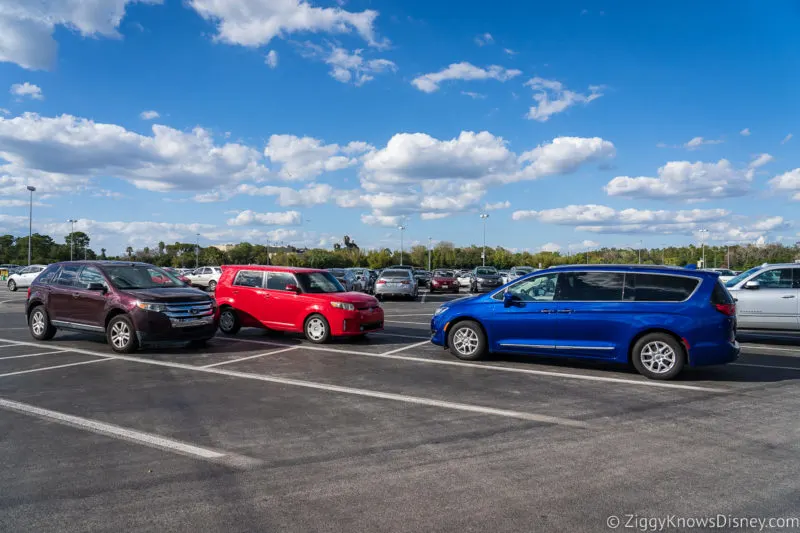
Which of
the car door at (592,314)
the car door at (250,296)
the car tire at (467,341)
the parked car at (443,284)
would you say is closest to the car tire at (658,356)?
the car door at (592,314)

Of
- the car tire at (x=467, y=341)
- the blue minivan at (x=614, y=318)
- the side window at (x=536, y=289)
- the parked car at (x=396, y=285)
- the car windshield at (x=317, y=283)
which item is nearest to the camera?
the blue minivan at (x=614, y=318)

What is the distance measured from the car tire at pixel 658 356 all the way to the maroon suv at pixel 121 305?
7.84m

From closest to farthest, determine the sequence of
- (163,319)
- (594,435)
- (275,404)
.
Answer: (594,435), (275,404), (163,319)

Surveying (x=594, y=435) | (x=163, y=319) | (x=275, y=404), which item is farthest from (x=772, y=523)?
(x=163, y=319)

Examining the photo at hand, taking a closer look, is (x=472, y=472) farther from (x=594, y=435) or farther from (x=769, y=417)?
(x=769, y=417)

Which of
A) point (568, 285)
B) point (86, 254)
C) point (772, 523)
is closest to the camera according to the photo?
point (772, 523)

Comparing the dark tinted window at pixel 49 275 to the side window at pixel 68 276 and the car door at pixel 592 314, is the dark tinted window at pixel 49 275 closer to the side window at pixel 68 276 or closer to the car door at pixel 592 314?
the side window at pixel 68 276

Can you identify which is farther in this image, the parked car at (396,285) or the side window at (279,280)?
the parked car at (396,285)

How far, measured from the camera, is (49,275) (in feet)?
38.0

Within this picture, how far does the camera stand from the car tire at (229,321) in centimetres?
1266

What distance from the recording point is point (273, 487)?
4082 millimetres

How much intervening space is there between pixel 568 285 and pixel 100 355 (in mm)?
8483

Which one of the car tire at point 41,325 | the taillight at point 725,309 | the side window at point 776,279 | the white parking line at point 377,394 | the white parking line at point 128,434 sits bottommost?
the white parking line at point 128,434

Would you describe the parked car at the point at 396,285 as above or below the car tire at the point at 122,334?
above
